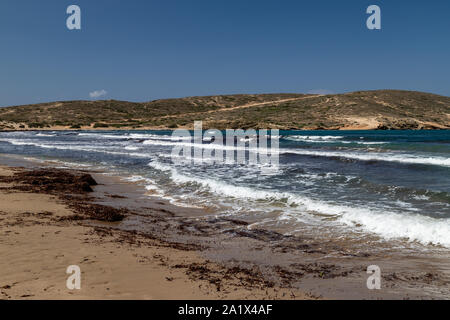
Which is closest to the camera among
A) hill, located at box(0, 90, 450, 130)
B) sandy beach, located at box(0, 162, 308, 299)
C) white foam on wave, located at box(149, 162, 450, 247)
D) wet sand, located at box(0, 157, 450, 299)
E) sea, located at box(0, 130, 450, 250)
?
sandy beach, located at box(0, 162, 308, 299)

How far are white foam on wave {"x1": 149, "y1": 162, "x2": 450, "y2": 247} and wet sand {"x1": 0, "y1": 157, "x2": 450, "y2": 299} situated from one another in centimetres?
101

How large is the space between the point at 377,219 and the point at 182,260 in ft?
17.7

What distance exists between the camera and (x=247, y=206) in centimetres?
1112

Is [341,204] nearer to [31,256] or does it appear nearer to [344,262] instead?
[344,262]

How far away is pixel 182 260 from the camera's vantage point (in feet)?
20.0

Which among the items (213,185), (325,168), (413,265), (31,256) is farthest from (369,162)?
(31,256)

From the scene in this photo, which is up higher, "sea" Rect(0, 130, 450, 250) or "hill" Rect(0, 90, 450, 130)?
"hill" Rect(0, 90, 450, 130)

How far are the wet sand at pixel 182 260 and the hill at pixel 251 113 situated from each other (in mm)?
67456

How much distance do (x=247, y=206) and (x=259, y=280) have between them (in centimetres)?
584

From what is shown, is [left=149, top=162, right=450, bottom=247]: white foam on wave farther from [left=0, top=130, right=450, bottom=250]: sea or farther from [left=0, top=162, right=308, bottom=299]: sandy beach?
[left=0, top=162, right=308, bottom=299]: sandy beach

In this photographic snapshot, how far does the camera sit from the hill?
253 feet

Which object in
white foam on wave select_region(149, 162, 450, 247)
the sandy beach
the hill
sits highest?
the hill

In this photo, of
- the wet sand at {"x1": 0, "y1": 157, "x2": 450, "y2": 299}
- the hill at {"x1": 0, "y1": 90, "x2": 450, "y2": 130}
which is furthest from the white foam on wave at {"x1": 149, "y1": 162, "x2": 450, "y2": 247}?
the hill at {"x1": 0, "y1": 90, "x2": 450, "y2": 130}

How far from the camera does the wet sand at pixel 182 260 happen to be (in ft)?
15.6
